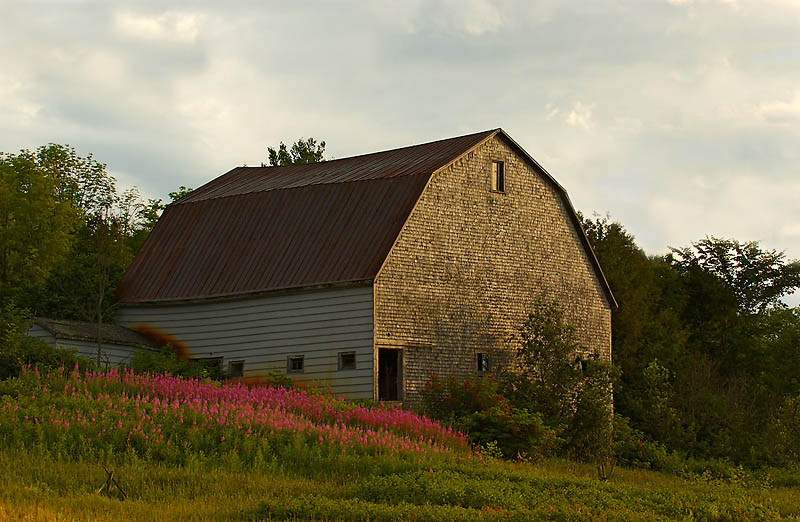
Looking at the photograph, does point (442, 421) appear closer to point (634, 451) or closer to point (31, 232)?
point (634, 451)

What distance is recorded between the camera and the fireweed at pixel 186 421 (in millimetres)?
21625

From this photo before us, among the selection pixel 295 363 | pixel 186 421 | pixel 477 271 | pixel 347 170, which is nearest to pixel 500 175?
pixel 477 271

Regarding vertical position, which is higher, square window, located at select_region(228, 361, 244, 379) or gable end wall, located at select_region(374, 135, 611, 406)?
gable end wall, located at select_region(374, 135, 611, 406)

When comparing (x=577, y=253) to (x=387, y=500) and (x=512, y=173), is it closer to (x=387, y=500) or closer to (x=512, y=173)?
(x=512, y=173)

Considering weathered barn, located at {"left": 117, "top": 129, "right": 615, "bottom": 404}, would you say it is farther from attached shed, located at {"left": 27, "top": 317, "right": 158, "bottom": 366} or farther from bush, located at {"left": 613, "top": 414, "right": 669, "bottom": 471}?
bush, located at {"left": 613, "top": 414, "right": 669, "bottom": 471}

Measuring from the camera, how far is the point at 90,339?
109 ft

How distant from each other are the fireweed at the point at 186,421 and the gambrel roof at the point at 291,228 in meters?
5.52

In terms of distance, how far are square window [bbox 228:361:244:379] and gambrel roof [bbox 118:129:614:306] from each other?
207cm

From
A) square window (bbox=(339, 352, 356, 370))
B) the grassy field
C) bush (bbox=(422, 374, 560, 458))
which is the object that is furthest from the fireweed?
square window (bbox=(339, 352, 356, 370))

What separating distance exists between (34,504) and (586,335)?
75.0ft

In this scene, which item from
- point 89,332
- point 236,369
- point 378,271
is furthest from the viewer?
point 236,369

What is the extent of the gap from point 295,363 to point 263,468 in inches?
453

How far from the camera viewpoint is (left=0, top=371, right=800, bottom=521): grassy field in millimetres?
17608

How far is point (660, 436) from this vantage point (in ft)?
127
